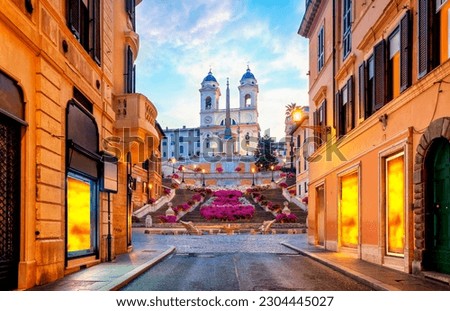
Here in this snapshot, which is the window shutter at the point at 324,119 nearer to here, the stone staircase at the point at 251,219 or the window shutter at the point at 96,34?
the window shutter at the point at 96,34

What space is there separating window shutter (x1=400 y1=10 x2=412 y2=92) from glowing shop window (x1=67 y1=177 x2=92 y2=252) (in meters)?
8.29

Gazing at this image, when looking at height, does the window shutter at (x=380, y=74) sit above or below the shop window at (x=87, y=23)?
below

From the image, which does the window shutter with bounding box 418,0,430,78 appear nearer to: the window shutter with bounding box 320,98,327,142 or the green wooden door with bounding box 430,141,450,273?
the green wooden door with bounding box 430,141,450,273

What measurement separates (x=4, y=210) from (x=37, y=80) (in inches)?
102

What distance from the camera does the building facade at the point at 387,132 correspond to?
11578 mm

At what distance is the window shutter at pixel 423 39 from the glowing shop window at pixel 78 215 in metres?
8.31

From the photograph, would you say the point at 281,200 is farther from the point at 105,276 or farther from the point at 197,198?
the point at 105,276

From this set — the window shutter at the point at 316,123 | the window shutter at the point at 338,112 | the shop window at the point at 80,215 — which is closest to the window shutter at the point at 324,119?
the window shutter at the point at 316,123

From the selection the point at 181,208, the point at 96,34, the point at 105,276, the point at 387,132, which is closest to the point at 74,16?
the point at 96,34

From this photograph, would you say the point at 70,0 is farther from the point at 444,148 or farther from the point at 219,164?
the point at 219,164

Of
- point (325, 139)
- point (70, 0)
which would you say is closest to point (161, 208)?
point (325, 139)

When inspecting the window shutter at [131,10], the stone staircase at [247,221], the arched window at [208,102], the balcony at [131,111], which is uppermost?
the arched window at [208,102]

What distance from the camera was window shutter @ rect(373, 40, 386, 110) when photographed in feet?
48.8
